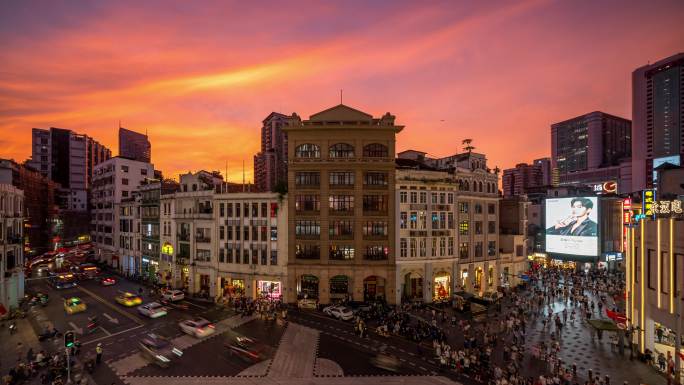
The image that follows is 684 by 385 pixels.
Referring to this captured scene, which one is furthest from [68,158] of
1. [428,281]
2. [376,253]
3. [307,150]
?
[428,281]

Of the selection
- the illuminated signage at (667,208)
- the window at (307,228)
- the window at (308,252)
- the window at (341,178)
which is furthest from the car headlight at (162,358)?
the illuminated signage at (667,208)

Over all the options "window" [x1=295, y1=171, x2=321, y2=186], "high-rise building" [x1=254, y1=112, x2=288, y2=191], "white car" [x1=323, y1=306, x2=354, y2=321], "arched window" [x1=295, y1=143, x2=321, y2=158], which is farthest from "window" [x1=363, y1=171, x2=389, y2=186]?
"high-rise building" [x1=254, y1=112, x2=288, y2=191]

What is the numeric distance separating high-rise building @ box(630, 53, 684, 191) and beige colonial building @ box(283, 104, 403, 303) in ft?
562

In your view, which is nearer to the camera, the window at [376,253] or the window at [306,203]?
the window at [376,253]

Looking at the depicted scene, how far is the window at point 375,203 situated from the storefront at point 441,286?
46.7ft

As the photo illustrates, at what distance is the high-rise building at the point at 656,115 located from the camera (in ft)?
512

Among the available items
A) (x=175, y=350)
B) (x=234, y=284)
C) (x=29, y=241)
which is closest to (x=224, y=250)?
(x=234, y=284)

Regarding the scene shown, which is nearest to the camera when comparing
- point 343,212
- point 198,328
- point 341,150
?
point 198,328

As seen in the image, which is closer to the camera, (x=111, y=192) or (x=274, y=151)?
(x=111, y=192)

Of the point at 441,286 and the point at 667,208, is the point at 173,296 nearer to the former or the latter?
the point at 441,286

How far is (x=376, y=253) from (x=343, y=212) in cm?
793

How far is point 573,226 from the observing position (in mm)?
65500

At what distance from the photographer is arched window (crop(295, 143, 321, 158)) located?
49.6 m

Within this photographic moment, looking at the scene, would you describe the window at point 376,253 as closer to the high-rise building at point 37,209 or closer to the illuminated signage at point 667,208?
the illuminated signage at point 667,208
